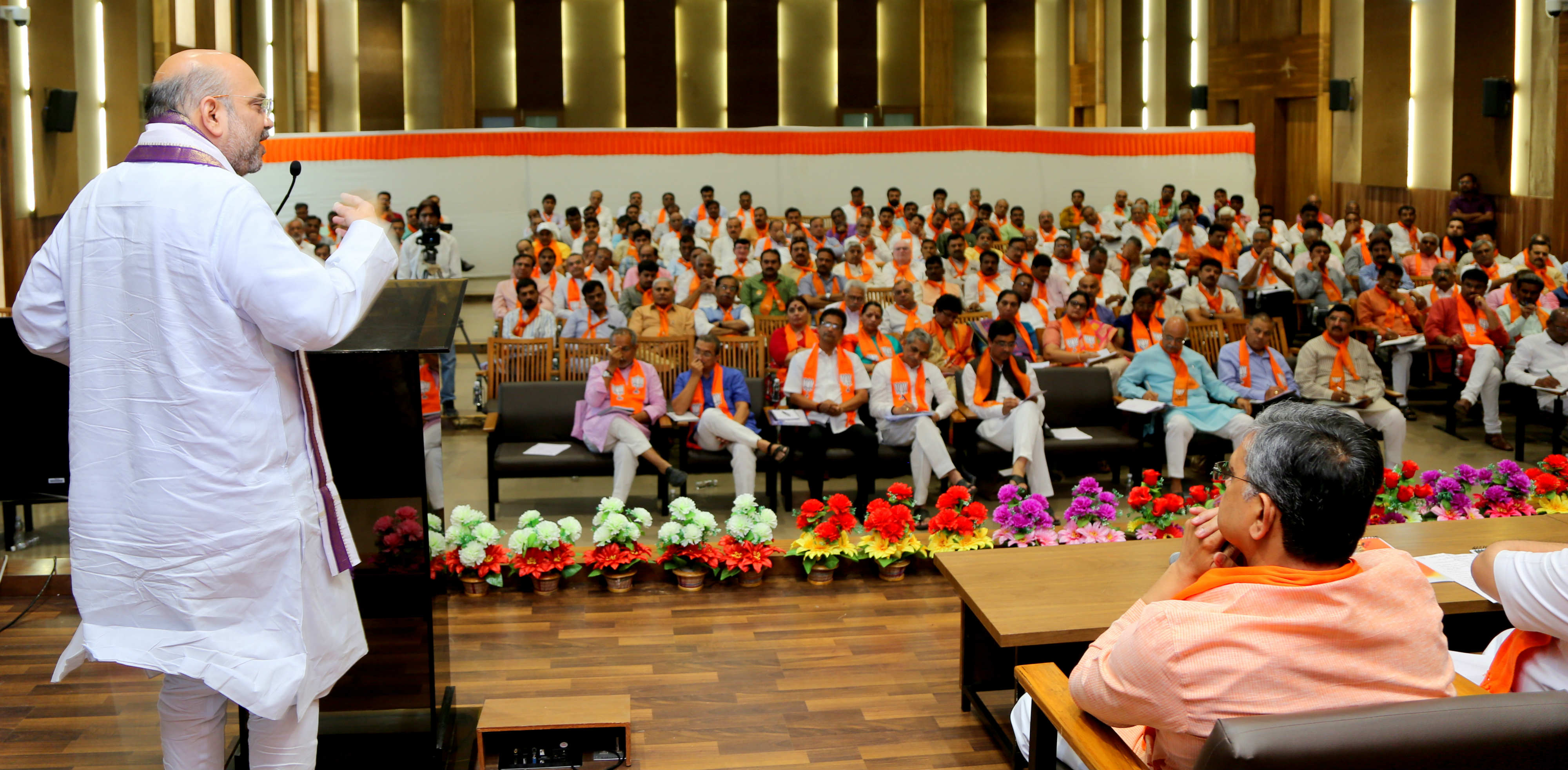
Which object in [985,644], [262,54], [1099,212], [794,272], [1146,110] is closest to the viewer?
[985,644]

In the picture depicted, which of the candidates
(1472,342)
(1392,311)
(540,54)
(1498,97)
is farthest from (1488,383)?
(540,54)

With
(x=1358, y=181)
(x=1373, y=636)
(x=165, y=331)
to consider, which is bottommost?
(x=1373, y=636)

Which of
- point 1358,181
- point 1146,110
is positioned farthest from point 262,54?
point 1358,181

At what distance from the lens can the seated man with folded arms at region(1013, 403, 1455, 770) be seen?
187cm

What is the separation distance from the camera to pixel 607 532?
4824 millimetres

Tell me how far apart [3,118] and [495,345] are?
578 cm

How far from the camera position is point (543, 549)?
4.82 meters

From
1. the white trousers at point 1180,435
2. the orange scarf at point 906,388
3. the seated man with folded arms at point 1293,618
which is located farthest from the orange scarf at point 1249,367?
the seated man with folded arms at point 1293,618

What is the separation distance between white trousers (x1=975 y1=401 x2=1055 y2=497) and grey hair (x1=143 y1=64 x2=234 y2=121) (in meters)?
4.72

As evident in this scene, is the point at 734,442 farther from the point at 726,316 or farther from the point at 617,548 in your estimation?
the point at 726,316

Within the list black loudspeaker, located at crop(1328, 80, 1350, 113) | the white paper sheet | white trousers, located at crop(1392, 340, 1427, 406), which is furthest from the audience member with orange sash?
black loudspeaker, located at crop(1328, 80, 1350, 113)

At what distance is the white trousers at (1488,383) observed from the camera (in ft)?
25.8

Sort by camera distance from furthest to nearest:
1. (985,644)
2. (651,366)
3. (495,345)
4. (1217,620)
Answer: (495,345), (651,366), (985,644), (1217,620)

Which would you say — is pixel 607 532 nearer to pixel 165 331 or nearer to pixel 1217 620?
pixel 165 331
